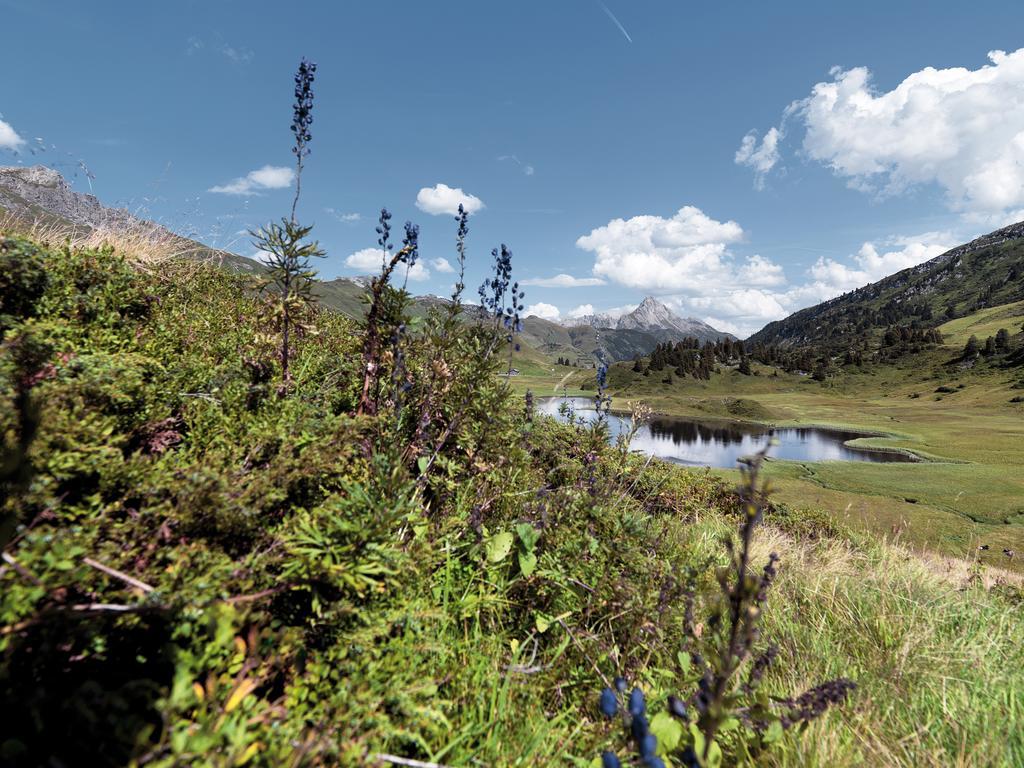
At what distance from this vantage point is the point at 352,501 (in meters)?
2.57

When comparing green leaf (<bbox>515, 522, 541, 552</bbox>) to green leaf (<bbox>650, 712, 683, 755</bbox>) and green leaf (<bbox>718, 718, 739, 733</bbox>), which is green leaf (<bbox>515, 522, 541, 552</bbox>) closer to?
green leaf (<bbox>650, 712, 683, 755</bbox>)

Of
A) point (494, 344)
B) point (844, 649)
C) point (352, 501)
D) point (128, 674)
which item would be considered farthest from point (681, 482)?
point (128, 674)

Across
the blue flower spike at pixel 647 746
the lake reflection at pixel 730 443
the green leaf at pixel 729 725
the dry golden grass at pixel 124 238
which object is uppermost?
the dry golden grass at pixel 124 238

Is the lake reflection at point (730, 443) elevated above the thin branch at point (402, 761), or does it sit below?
below

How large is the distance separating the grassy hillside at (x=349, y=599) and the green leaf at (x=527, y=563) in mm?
25

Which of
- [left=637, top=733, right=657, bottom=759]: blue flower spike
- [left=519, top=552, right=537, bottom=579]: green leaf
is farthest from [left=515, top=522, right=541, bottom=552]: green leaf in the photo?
[left=637, top=733, right=657, bottom=759]: blue flower spike

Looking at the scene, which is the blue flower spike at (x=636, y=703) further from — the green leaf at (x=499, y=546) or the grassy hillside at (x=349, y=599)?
the green leaf at (x=499, y=546)

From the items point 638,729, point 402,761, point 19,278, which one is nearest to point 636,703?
point 638,729

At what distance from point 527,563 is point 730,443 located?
82741mm

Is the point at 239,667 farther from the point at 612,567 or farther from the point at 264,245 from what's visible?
the point at 264,245

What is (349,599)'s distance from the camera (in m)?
2.30

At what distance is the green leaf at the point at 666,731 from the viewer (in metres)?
2.10

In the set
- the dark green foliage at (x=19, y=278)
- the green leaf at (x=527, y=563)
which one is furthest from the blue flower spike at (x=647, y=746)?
the dark green foliage at (x=19, y=278)

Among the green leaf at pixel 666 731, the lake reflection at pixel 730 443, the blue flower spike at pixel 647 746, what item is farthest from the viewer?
the lake reflection at pixel 730 443
